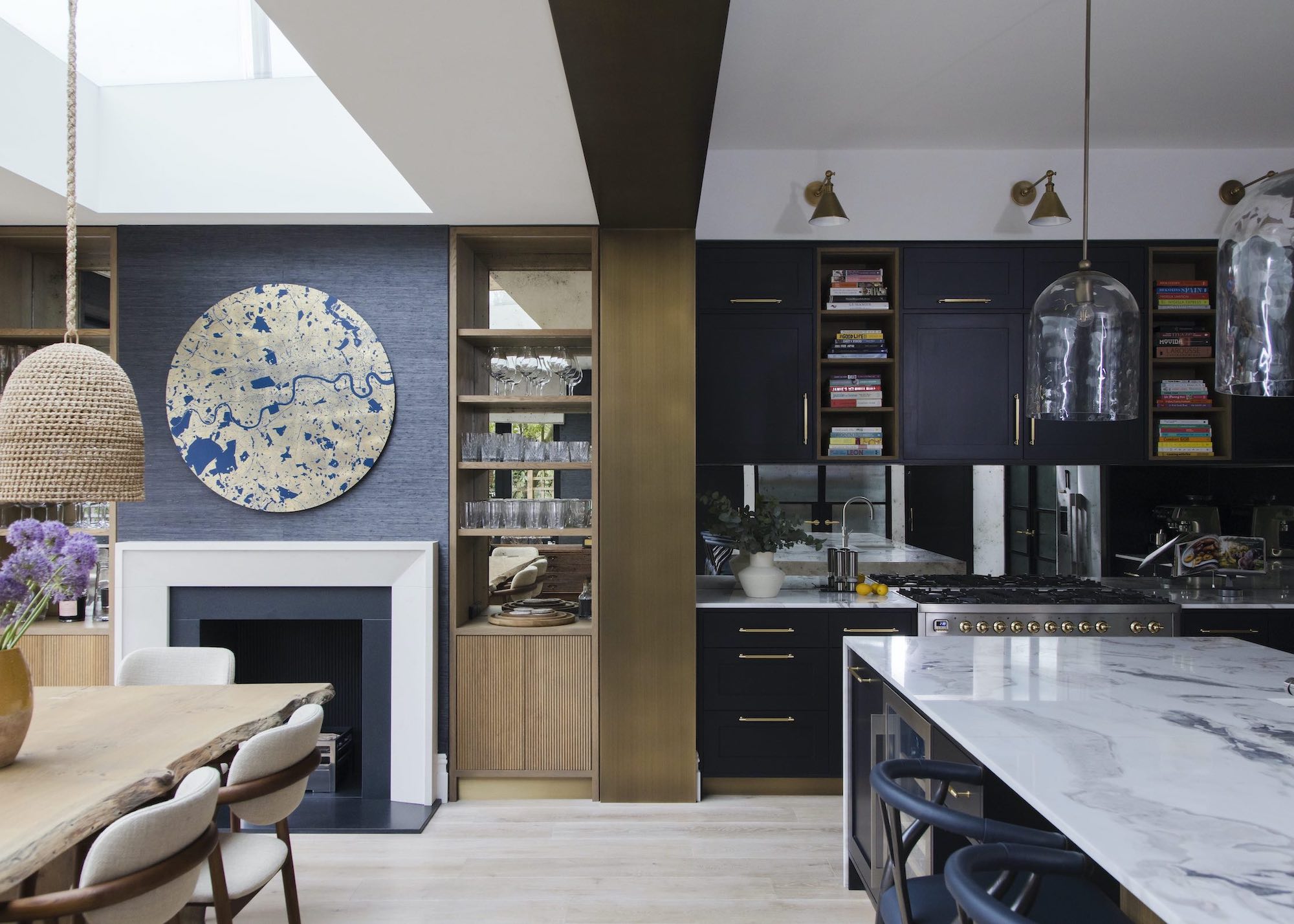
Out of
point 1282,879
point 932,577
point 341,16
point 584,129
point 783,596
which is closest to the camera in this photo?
point 1282,879

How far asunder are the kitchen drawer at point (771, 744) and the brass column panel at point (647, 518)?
13 cm

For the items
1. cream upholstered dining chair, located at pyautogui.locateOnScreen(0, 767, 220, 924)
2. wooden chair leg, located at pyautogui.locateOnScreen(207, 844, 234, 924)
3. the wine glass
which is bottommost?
wooden chair leg, located at pyautogui.locateOnScreen(207, 844, 234, 924)

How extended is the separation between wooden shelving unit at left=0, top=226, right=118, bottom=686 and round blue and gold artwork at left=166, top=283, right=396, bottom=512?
1.42ft

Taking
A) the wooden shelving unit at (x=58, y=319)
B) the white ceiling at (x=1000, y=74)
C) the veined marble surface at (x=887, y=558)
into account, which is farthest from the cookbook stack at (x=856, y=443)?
the wooden shelving unit at (x=58, y=319)

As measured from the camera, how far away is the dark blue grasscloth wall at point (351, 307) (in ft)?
12.0

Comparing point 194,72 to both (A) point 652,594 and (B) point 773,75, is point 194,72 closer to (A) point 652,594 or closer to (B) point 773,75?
(B) point 773,75

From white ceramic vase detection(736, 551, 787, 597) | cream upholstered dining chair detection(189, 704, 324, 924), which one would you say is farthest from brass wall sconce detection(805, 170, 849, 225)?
cream upholstered dining chair detection(189, 704, 324, 924)

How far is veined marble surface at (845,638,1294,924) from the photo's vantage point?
1.17 m

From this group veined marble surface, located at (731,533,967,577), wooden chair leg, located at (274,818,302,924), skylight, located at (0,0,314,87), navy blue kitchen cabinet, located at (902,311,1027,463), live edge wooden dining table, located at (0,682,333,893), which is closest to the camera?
live edge wooden dining table, located at (0,682,333,893)

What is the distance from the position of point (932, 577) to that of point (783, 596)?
3.06 ft

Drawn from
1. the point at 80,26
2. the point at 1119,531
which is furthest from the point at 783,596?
the point at 80,26

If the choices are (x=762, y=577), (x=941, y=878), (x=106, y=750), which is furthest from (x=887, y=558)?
(x=106, y=750)

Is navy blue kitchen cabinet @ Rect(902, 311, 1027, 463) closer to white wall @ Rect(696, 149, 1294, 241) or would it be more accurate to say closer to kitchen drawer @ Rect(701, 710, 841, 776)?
white wall @ Rect(696, 149, 1294, 241)

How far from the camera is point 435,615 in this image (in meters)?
3.63
